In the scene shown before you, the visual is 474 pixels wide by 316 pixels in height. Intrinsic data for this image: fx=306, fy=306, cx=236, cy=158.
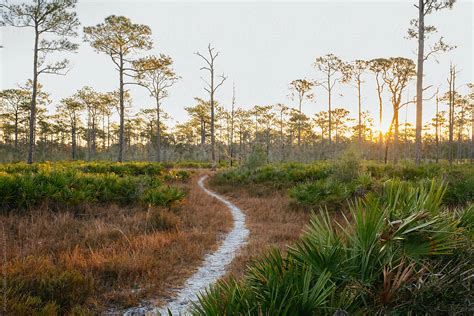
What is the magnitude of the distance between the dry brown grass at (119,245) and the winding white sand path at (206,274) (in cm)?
20

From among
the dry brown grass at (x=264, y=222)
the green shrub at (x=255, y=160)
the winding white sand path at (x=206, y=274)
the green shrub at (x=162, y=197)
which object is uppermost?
the green shrub at (x=255, y=160)

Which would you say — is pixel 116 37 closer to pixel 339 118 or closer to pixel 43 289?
pixel 43 289

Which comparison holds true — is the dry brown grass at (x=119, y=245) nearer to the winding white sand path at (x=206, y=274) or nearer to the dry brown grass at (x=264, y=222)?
the winding white sand path at (x=206, y=274)

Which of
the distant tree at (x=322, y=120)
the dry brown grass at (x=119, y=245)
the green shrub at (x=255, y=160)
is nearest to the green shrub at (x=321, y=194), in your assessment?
the dry brown grass at (x=119, y=245)

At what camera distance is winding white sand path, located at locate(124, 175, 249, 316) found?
422 centimetres

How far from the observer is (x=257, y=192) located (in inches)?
625

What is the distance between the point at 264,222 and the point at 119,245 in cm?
494

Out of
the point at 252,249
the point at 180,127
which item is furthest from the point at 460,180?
the point at 180,127

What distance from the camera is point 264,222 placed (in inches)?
396

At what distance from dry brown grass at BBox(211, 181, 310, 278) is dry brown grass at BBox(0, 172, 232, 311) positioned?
921mm

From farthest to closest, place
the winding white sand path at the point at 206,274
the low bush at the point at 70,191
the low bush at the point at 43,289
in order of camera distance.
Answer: the low bush at the point at 70,191
the winding white sand path at the point at 206,274
the low bush at the point at 43,289

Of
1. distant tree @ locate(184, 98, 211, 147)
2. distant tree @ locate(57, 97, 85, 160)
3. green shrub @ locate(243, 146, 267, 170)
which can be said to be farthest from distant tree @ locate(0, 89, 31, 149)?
green shrub @ locate(243, 146, 267, 170)

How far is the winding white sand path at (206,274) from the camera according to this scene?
13.9ft

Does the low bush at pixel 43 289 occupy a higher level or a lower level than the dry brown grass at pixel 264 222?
higher
